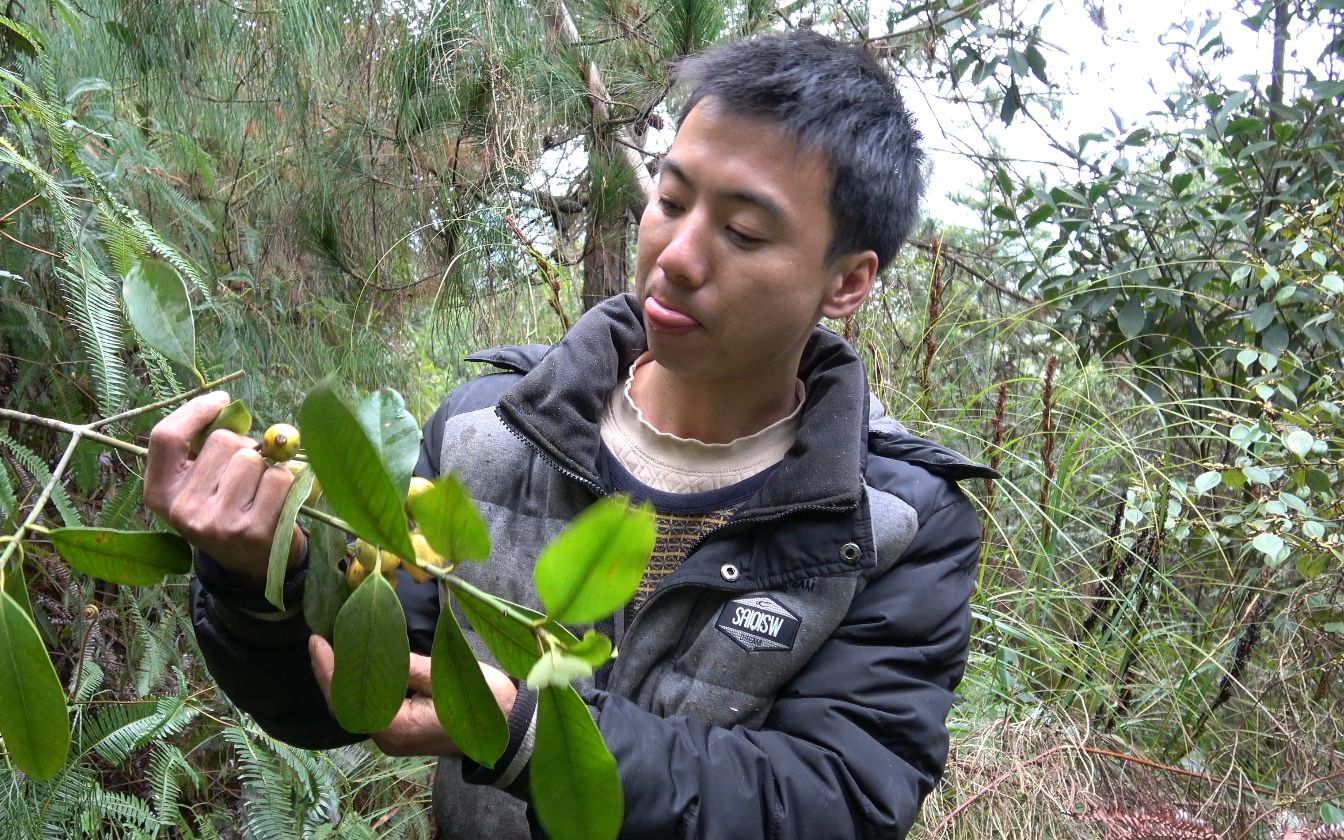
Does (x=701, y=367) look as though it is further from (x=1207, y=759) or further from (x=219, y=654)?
(x=1207, y=759)

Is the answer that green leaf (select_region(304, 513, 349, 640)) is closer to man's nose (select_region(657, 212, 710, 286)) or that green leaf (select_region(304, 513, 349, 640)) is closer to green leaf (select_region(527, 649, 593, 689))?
green leaf (select_region(527, 649, 593, 689))

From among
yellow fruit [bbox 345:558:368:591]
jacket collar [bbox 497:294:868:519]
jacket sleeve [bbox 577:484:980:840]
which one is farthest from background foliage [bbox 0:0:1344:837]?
jacket sleeve [bbox 577:484:980:840]

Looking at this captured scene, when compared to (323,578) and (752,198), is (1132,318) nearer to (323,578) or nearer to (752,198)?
(752,198)

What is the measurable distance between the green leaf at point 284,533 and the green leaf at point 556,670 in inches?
9.1

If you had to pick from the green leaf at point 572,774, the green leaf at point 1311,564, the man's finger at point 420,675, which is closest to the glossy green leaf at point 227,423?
the man's finger at point 420,675

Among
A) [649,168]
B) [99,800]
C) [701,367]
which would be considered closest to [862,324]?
[649,168]

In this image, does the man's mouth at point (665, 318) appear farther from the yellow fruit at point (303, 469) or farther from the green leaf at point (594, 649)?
the green leaf at point (594, 649)

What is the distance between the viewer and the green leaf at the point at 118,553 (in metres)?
0.69

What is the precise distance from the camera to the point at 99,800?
1.51 m

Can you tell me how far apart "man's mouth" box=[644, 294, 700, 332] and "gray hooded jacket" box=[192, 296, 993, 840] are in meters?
0.16

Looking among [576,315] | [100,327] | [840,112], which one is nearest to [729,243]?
[840,112]

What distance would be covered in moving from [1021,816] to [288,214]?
205cm

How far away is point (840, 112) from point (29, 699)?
3.19 feet

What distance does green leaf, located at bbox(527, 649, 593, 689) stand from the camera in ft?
1.72
